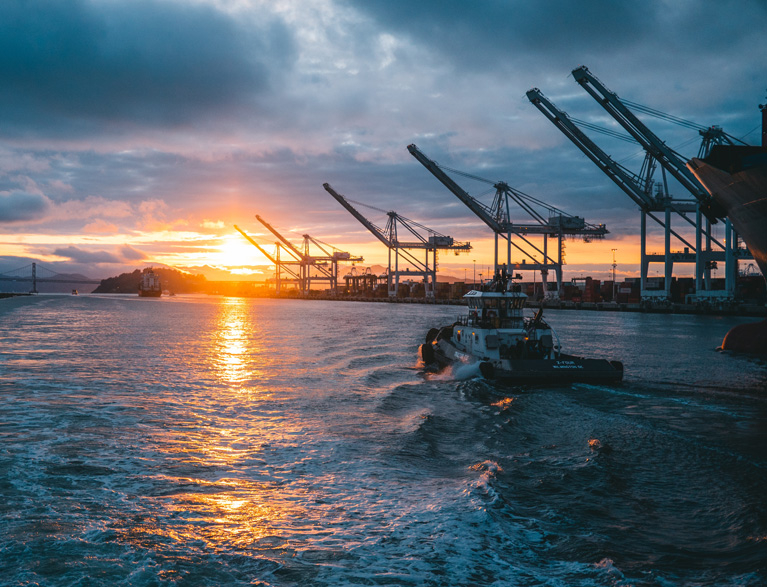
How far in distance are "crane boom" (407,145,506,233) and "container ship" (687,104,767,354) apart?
77.5 m

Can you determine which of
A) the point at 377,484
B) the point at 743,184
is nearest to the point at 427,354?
the point at 743,184

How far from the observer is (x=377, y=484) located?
9922mm

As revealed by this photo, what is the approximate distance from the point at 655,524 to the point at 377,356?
79.0ft

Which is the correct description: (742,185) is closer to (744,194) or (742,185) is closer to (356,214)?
(744,194)

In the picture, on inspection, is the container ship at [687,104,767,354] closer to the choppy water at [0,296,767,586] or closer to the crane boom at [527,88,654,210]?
the choppy water at [0,296,767,586]

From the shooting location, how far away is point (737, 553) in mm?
7344

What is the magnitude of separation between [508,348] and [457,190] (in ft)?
289

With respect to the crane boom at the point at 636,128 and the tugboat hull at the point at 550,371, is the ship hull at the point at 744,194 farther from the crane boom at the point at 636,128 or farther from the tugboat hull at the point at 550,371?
the crane boom at the point at 636,128

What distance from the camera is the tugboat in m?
21.0

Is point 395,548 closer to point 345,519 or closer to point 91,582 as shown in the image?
point 345,519

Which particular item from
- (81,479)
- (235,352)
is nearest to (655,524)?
(81,479)

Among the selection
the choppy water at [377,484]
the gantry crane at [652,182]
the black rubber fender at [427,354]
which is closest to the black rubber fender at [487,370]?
the choppy water at [377,484]

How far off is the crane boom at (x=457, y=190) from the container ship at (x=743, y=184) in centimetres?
7753

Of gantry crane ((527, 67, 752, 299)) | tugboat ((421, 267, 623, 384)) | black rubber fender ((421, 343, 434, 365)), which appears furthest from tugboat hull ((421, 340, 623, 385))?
gantry crane ((527, 67, 752, 299))
